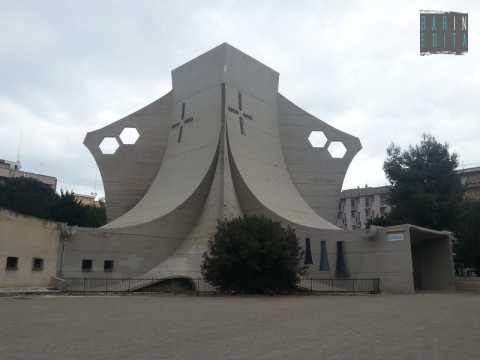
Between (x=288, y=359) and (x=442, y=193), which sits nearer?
(x=288, y=359)

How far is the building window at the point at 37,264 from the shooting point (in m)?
20.1

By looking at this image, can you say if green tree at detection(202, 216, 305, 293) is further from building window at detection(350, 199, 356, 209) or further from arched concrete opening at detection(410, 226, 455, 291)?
building window at detection(350, 199, 356, 209)

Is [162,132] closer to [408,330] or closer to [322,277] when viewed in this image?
[322,277]

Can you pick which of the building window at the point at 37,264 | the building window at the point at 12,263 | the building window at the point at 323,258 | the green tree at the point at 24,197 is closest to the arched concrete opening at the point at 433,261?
the building window at the point at 323,258

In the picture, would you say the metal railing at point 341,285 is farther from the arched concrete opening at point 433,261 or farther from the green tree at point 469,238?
the green tree at point 469,238

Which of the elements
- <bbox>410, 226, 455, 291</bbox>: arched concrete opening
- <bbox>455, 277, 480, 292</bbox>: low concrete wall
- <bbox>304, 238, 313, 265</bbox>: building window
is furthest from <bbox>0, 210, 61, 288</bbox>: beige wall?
<bbox>455, 277, 480, 292</bbox>: low concrete wall

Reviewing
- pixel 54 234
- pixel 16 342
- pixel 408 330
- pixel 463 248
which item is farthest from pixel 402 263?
pixel 16 342

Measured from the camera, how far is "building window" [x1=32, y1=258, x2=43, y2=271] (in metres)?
20.1

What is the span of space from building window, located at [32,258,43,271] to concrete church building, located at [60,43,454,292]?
1.48 m

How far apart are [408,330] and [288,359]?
3428mm

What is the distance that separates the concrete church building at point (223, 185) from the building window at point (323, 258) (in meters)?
0.05

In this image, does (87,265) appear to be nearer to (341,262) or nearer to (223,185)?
(223,185)

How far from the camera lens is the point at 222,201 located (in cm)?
2611

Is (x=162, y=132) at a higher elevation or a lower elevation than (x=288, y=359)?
higher
